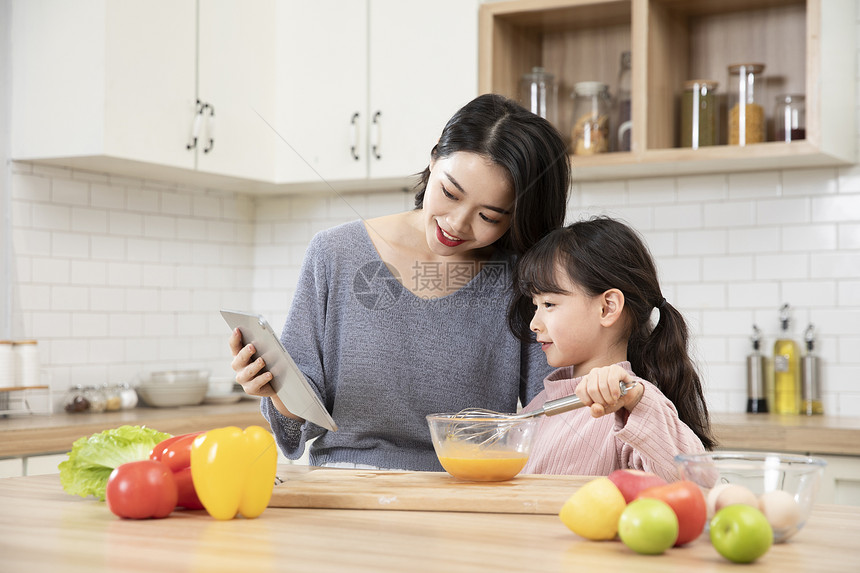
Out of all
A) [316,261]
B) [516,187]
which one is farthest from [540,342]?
[316,261]

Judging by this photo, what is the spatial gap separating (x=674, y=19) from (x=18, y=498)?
2657 mm

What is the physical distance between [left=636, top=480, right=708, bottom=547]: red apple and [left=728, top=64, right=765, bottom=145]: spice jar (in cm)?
215

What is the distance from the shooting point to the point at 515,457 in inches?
56.4

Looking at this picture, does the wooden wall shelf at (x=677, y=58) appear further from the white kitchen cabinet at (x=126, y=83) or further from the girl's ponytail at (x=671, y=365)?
the girl's ponytail at (x=671, y=365)

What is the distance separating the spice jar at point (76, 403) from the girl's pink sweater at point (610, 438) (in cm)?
181

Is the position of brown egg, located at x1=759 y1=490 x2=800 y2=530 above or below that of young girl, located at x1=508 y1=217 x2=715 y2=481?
below

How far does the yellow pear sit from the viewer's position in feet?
3.50

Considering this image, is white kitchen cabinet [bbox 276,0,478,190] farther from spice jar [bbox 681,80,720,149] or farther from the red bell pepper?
the red bell pepper

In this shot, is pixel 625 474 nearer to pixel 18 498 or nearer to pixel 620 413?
pixel 620 413

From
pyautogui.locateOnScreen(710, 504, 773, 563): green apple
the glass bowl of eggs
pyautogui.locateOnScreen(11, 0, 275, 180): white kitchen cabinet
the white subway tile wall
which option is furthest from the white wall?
pyautogui.locateOnScreen(710, 504, 773, 563): green apple

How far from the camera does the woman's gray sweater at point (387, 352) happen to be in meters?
1.93

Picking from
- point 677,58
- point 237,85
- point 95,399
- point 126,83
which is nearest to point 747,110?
point 677,58

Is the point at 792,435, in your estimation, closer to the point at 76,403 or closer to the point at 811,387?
the point at 811,387

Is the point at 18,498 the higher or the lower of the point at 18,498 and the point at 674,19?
the lower
